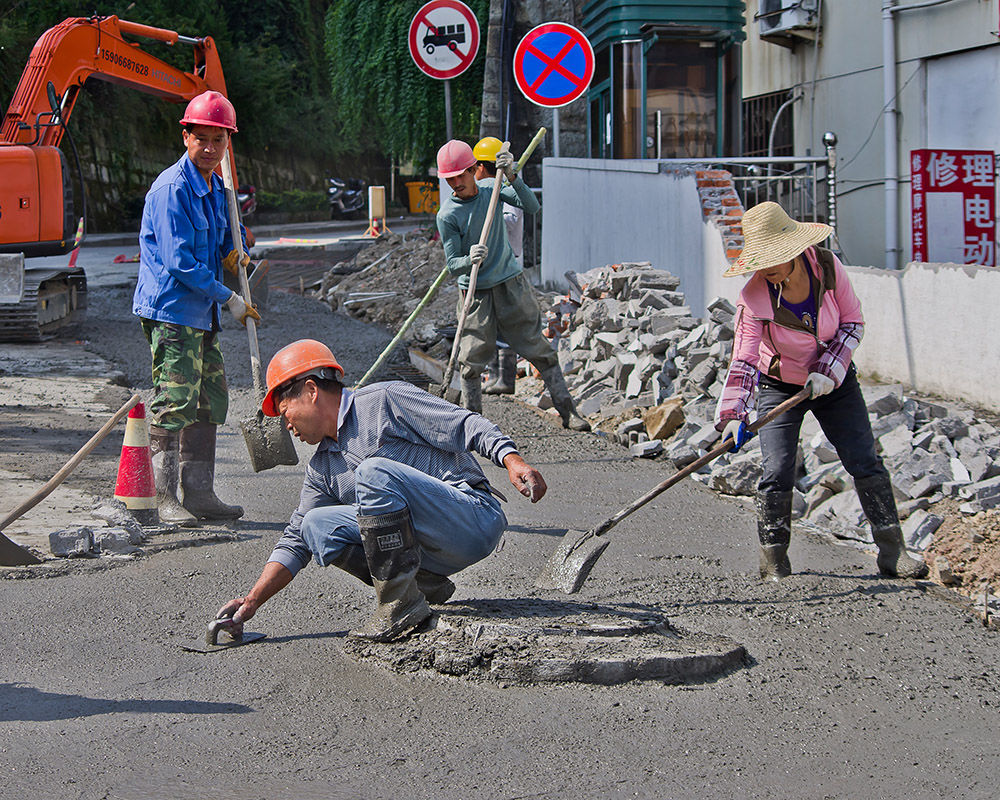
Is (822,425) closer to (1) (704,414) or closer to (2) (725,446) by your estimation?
(2) (725,446)

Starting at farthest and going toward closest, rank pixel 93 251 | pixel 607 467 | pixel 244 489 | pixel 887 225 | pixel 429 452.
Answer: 1. pixel 93 251
2. pixel 887 225
3. pixel 607 467
4. pixel 244 489
5. pixel 429 452

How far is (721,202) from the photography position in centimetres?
1043

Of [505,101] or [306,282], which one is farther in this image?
[306,282]

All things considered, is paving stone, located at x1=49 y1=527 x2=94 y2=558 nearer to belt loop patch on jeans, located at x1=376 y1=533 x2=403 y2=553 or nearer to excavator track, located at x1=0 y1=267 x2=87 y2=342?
belt loop patch on jeans, located at x1=376 y1=533 x2=403 y2=553

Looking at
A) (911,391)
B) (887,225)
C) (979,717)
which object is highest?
(887,225)

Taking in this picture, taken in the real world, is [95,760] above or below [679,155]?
below

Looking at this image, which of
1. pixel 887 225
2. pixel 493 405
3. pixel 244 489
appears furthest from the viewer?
pixel 887 225

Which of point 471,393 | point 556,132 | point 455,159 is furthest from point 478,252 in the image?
point 556,132

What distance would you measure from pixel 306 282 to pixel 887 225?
8.92m

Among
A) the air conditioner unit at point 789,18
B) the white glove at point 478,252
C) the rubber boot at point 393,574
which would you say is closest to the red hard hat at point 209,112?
the white glove at point 478,252

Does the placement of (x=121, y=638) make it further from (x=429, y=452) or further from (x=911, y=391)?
(x=911, y=391)

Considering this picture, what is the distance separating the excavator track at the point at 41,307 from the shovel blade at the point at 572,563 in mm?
8094

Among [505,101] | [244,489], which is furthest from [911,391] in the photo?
[505,101]

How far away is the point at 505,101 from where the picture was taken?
1662 cm
